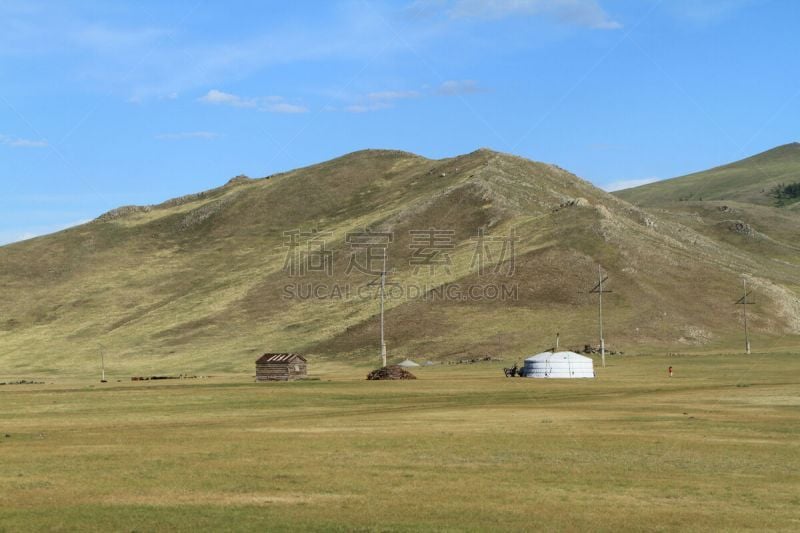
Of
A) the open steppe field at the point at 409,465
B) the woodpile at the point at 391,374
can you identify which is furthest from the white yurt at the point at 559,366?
the open steppe field at the point at 409,465

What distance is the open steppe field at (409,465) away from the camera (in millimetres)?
30000

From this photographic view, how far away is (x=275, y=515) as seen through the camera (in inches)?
1189

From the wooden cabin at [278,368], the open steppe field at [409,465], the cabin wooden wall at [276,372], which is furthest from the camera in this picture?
the wooden cabin at [278,368]

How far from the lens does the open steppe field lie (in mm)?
30000

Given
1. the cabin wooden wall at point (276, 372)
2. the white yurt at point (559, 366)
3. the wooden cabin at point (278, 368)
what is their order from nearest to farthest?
the white yurt at point (559, 366) < the cabin wooden wall at point (276, 372) < the wooden cabin at point (278, 368)

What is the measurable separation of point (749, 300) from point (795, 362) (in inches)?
2392

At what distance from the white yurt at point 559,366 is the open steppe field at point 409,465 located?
39384mm

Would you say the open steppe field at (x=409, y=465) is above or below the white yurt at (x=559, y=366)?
below

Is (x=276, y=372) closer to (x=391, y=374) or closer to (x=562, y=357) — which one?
(x=391, y=374)

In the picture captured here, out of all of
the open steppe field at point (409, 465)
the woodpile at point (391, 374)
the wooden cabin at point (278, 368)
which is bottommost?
the open steppe field at point (409, 465)

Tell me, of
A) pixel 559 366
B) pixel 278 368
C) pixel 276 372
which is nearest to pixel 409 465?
pixel 559 366

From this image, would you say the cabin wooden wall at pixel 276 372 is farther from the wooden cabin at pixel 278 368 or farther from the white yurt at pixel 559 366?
the white yurt at pixel 559 366

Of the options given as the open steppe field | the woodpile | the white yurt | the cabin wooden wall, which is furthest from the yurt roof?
the open steppe field

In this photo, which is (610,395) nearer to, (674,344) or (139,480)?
(139,480)
